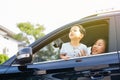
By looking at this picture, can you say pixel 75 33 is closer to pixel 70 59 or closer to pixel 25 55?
pixel 70 59

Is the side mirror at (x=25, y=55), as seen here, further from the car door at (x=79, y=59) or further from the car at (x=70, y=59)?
the car door at (x=79, y=59)

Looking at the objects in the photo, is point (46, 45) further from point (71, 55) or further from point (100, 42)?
point (100, 42)

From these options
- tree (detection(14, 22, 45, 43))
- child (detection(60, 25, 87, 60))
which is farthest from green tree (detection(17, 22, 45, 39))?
child (detection(60, 25, 87, 60))

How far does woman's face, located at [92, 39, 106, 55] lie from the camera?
420cm

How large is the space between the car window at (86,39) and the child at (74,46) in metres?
0.05

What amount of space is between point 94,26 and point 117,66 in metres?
0.61

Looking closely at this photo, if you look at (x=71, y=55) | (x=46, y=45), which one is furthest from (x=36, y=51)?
(x=71, y=55)

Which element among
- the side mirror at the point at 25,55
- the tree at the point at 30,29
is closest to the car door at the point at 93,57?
the side mirror at the point at 25,55

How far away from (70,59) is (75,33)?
0.34m

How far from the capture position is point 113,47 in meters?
4.07

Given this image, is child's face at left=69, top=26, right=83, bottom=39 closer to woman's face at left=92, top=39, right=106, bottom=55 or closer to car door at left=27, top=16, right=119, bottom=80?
car door at left=27, top=16, right=119, bottom=80

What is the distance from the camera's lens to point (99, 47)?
4.24m

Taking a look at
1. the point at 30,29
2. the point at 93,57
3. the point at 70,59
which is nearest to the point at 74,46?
the point at 70,59

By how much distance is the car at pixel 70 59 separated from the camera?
4.03 meters
